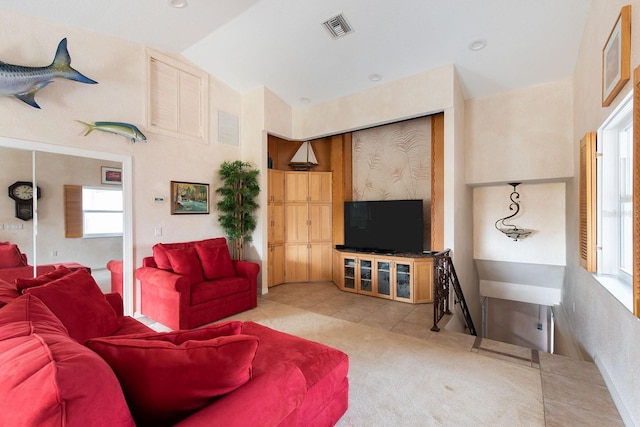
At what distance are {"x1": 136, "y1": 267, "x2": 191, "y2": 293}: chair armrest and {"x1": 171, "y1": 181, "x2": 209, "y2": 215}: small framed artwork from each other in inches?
35.7

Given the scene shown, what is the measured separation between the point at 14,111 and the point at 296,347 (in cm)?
352

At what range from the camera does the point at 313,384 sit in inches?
60.1

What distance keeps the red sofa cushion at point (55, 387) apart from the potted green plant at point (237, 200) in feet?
11.9

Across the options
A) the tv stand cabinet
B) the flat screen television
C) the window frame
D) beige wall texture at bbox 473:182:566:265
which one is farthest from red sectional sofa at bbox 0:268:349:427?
beige wall texture at bbox 473:182:566:265

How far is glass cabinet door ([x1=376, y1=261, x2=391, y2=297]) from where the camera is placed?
4445mm

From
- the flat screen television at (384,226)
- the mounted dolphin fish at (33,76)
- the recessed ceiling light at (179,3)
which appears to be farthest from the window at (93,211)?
the flat screen television at (384,226)

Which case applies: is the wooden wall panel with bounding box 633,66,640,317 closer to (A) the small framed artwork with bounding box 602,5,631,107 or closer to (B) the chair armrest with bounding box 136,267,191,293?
(A) the small framed artwork with bounding box 602,5,631,107

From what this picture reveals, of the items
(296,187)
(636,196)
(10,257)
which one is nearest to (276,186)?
(296,187)

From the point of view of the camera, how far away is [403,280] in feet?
14.2

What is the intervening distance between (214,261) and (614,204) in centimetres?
426

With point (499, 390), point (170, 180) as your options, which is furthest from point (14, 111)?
point (499, 390)

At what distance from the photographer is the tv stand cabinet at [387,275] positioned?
4.20 m

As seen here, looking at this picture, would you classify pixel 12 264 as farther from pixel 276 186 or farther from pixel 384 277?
pixel 384 277

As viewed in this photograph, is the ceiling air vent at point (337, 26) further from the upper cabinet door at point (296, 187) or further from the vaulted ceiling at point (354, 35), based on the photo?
the upper cabinet door at point (296, 187)
